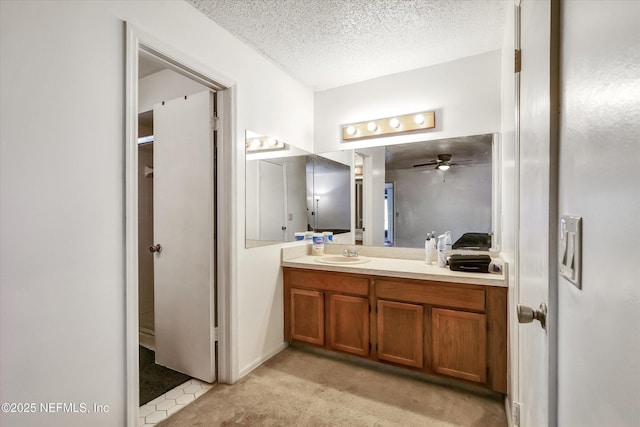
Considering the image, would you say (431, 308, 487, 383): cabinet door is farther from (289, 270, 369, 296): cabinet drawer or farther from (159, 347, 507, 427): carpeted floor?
(289, 270, 369, 296): cabinet drawer

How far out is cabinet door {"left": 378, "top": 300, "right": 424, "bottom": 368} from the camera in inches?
84.8

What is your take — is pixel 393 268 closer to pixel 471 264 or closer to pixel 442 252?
pixel 442 252

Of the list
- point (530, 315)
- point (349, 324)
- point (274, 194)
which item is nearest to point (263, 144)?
point (274, 194)

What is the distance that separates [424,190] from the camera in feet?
8.76

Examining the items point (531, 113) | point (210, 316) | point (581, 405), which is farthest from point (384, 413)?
point (531, 113)

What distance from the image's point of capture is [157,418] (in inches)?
71.2

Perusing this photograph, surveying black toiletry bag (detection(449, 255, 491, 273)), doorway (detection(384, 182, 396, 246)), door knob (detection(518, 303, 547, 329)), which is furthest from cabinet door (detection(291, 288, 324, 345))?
door knob (detection(518, 303, 547, 329))

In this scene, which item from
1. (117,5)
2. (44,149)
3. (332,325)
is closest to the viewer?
(44,149)

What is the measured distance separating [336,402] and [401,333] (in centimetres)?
65

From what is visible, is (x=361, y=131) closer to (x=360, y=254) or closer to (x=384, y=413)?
(x=360, y=254)

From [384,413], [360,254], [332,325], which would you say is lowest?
[384,413]

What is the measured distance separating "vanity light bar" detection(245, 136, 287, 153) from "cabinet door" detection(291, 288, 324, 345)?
4.07 ft

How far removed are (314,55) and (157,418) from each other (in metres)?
2.77

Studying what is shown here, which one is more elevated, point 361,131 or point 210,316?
point 361,131
